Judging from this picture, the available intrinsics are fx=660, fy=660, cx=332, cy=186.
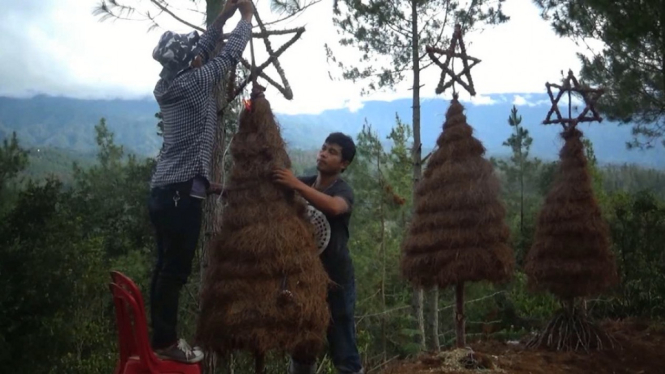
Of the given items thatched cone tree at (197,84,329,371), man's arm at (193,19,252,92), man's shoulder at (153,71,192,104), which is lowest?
thatched cone tree at (197,84,329,371)

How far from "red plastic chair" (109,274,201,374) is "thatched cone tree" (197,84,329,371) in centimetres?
26

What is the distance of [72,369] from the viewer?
16.0 metres

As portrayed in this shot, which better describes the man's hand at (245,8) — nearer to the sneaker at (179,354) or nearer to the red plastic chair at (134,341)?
the red plastic chair at (134,341)

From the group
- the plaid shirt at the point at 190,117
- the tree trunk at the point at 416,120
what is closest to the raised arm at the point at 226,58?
the plaid shirt at the point at 190,117

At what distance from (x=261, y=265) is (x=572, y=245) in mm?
5666

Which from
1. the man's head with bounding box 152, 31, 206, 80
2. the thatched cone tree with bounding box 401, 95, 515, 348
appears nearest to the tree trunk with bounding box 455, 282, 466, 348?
the thatched cone tree with bounding box 401, 95, 515, 348

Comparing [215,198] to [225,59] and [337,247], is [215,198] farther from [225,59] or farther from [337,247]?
[225,59]

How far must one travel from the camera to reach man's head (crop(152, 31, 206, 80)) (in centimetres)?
344

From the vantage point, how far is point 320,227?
12.6ft

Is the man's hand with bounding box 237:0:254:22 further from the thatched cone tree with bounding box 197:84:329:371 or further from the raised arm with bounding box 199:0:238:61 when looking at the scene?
the thatched cone tree with bounding box 197:84:329:371

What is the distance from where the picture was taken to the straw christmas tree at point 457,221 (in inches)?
241

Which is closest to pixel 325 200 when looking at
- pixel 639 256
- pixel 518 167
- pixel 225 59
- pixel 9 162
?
pixel 225 59

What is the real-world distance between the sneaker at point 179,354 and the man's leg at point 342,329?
0.92 m

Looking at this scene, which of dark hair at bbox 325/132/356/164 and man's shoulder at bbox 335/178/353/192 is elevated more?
dark hair at bbox 325/132/356/164
